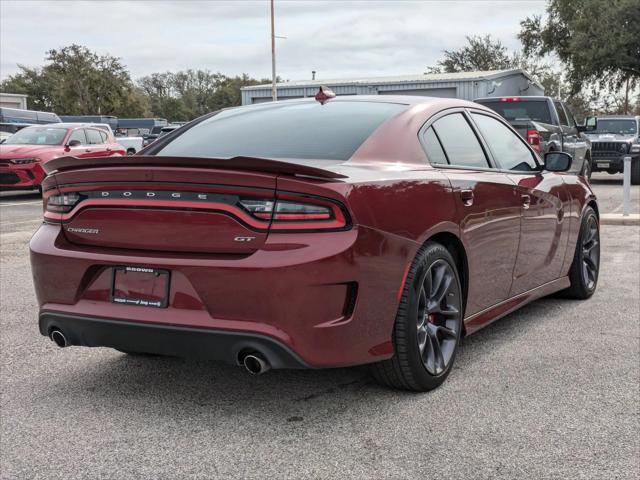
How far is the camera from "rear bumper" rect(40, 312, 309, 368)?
333 cm

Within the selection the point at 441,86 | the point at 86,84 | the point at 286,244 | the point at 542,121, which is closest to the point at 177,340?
the point at 286,244

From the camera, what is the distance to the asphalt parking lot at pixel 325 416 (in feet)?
10.2

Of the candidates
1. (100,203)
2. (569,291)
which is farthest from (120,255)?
(569,291)

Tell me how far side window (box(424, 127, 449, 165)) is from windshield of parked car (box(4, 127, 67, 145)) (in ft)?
49.1

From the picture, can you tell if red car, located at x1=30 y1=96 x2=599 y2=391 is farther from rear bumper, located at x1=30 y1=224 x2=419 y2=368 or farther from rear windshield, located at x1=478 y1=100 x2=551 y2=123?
rear windshield, located at x1=478 y1=100 x2=551 y2=123

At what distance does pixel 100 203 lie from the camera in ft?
11.9

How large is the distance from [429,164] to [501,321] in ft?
6.38

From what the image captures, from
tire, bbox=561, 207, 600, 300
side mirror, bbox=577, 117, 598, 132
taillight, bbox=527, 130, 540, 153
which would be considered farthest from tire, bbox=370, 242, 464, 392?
side mirror, bbox=577, 117, 598, 132

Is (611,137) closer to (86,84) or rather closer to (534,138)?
(534,138)

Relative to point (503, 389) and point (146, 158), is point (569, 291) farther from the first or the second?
point (146, 158)

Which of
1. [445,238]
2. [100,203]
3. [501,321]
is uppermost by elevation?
[100,203]

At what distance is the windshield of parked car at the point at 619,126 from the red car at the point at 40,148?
44.6ft

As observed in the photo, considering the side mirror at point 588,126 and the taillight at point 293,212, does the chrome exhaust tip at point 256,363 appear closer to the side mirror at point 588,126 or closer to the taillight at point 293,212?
the taillight at point 293,212

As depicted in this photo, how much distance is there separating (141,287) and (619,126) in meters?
21.6
